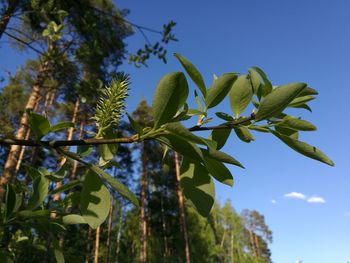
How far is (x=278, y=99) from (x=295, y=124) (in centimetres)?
12

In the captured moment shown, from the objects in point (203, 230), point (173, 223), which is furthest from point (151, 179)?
point (203, 230)

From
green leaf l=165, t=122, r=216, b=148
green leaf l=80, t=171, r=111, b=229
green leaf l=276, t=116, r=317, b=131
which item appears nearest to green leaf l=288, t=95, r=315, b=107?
green leaf l=276, t=116, r=317, b=131

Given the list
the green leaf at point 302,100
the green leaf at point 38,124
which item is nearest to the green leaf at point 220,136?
the green leaf at point 302,100

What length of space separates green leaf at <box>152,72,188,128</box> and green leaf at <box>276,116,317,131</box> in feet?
0.73

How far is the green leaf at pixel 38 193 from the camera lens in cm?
62

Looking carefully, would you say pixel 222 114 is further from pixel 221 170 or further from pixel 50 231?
pixel 50 231

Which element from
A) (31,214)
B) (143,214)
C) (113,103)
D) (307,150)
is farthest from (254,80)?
(143,214)

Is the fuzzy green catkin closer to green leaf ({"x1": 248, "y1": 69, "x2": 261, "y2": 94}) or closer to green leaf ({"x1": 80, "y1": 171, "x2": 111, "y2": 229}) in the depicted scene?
green leaf ({"x1": 80, "y1": 171, "x2": 111, "y2": 229})

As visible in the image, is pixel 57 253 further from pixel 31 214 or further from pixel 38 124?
pixel 38 124

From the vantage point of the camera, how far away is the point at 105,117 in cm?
55

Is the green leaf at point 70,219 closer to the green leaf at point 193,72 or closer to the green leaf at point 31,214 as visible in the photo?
the green leaf at point 31,214

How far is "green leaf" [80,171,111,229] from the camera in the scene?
50 centimetres

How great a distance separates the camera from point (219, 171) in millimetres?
554

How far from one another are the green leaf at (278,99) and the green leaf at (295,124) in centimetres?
7
